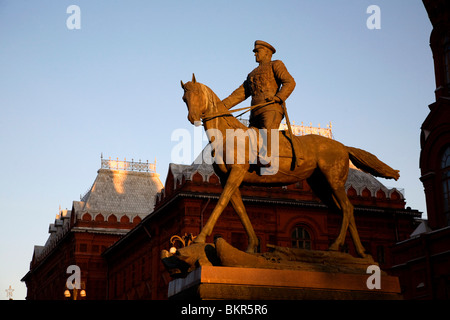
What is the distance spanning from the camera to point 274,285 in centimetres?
950

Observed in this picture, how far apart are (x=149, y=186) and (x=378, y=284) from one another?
51.4 metres

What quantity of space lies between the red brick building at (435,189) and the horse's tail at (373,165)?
2077 centimetres

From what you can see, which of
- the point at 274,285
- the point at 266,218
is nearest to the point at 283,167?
the point at 274,285

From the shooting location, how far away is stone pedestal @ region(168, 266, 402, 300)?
30.1 ft

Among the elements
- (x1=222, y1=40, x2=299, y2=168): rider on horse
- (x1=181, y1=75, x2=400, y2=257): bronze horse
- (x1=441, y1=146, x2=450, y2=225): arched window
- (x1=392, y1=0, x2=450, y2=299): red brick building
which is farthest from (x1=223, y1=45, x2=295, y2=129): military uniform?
(x1=441, y1=146, x2=450, y2=225): arched window

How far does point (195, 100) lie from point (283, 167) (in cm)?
174

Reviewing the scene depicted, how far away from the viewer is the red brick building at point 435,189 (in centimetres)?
3125

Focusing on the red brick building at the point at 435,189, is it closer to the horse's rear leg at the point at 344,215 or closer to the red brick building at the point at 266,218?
the red brick building at the point at 266,218

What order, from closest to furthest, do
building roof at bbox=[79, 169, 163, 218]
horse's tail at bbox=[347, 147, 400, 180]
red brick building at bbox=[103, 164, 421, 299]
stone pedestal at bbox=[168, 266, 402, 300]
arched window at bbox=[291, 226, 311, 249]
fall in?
stone pedestal at bbox=[168, 266, 402, 300] → horse's tail at bbox=[347, 147, 400, 180] → red brick building at bbox=[103, 164, 421, 299] → arched window at bbox=[291, 226, 311, 249] → building roof at bbox=[79, 169, 163, 218]

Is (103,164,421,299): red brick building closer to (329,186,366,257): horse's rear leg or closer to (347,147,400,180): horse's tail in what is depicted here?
→ (347,147,400,180): horse's tail

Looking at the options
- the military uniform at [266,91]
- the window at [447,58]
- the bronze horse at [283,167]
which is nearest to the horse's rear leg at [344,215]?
the bronze horse at [283,167]

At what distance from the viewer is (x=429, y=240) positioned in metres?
31.6
